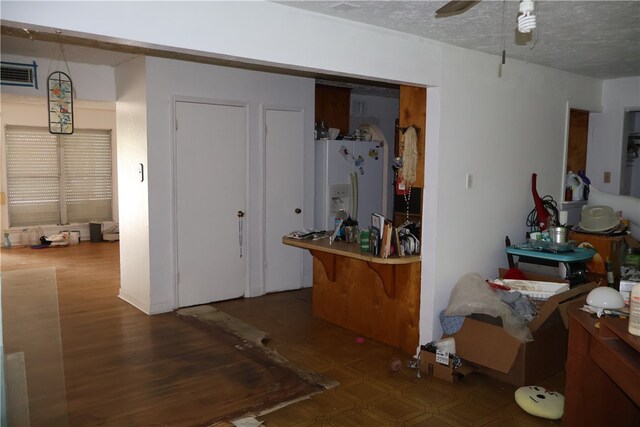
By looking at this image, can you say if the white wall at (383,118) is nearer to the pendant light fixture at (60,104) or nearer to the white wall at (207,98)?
the white wall at (207,98)

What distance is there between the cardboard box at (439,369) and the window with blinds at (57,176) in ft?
25.8

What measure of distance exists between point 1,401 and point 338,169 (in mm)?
4402

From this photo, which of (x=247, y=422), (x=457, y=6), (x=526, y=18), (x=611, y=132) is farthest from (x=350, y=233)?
(x=611, y=132)

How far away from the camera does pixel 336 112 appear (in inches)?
278

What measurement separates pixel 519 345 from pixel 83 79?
4.94m

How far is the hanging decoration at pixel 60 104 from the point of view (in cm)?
503

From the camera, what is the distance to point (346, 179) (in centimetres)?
646

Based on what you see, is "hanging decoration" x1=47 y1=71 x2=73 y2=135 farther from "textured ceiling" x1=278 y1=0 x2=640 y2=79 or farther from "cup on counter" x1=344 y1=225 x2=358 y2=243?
"textured ceiling" x1=278 y1=0 x2=640 y2=79

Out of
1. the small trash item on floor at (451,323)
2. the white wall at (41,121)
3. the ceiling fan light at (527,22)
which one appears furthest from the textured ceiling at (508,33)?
the white wall at (41,121)

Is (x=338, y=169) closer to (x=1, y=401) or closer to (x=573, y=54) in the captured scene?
(x=573, y=54)

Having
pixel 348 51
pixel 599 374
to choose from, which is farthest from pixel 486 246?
pixel 348 51

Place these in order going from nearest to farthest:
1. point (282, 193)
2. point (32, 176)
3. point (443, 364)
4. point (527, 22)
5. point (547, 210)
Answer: point (527, 22), point (443, 364), point (547, 210), point (282, 193), point (32, 176)

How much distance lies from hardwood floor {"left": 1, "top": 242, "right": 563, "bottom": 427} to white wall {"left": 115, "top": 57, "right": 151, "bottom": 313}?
0.97ft

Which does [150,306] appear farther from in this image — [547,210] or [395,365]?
[547,210]
